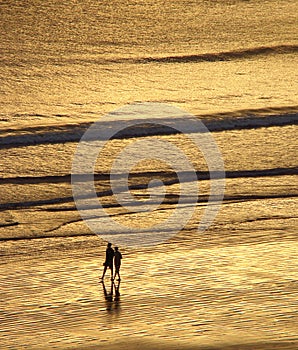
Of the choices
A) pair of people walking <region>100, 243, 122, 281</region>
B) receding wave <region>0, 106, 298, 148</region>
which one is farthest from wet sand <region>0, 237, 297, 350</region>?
receding wave <region>0, 106, 298, 148</region>

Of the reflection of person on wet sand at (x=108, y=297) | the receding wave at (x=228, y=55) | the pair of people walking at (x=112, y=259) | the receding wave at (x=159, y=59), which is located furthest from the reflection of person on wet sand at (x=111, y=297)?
the receding wave at (x=228, y=55)

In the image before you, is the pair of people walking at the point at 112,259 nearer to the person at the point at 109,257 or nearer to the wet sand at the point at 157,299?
the person at the point at 109,257

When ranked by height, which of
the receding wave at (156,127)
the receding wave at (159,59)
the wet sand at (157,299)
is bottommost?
the wet sand at (157,299)

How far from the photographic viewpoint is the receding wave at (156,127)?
21.9m

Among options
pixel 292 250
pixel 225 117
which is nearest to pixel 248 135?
pixel 225 117

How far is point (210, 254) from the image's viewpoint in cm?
1428

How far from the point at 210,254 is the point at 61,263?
194 cm

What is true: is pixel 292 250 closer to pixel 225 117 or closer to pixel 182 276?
pixel 182 276

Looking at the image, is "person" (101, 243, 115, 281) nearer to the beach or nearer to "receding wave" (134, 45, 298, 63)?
the beach

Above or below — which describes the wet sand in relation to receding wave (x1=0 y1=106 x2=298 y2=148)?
below

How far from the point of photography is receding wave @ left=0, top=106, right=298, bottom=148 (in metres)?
21.9

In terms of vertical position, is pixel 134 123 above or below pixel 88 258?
above

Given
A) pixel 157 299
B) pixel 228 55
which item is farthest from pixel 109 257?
pixel 228 55

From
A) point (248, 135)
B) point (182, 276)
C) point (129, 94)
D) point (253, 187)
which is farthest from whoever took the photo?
point (129, 94)
